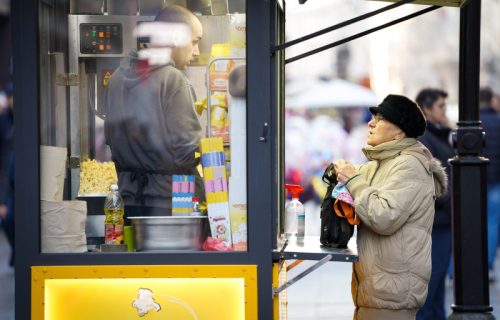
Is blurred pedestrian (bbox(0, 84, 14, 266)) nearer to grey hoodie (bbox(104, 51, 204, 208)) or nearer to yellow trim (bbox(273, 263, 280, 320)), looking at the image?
grey hoodie (bbox(104, 51, 204, 208))

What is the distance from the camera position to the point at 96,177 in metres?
5.71

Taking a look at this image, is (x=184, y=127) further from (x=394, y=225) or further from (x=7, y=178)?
(x=7, y=178)

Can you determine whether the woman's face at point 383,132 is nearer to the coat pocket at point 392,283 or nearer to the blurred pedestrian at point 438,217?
the coat pocket at point 392,283

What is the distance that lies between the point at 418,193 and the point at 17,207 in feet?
6.93

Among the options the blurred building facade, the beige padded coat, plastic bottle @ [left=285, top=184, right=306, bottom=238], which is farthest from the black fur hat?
the blurred building facade

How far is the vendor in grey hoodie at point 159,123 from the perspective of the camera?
18.3ft

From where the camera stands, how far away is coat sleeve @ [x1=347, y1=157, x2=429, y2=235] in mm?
5648

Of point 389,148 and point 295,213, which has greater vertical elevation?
point 389,148

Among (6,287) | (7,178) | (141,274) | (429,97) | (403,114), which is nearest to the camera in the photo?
(141,274)

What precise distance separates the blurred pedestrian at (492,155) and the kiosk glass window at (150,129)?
6756 millimetres

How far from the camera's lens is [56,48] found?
564 centimetres

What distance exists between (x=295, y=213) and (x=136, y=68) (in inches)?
55.4

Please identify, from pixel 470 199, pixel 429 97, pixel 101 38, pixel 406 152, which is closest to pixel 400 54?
pixel 429 97

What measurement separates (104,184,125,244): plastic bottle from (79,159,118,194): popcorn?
0.05 m
